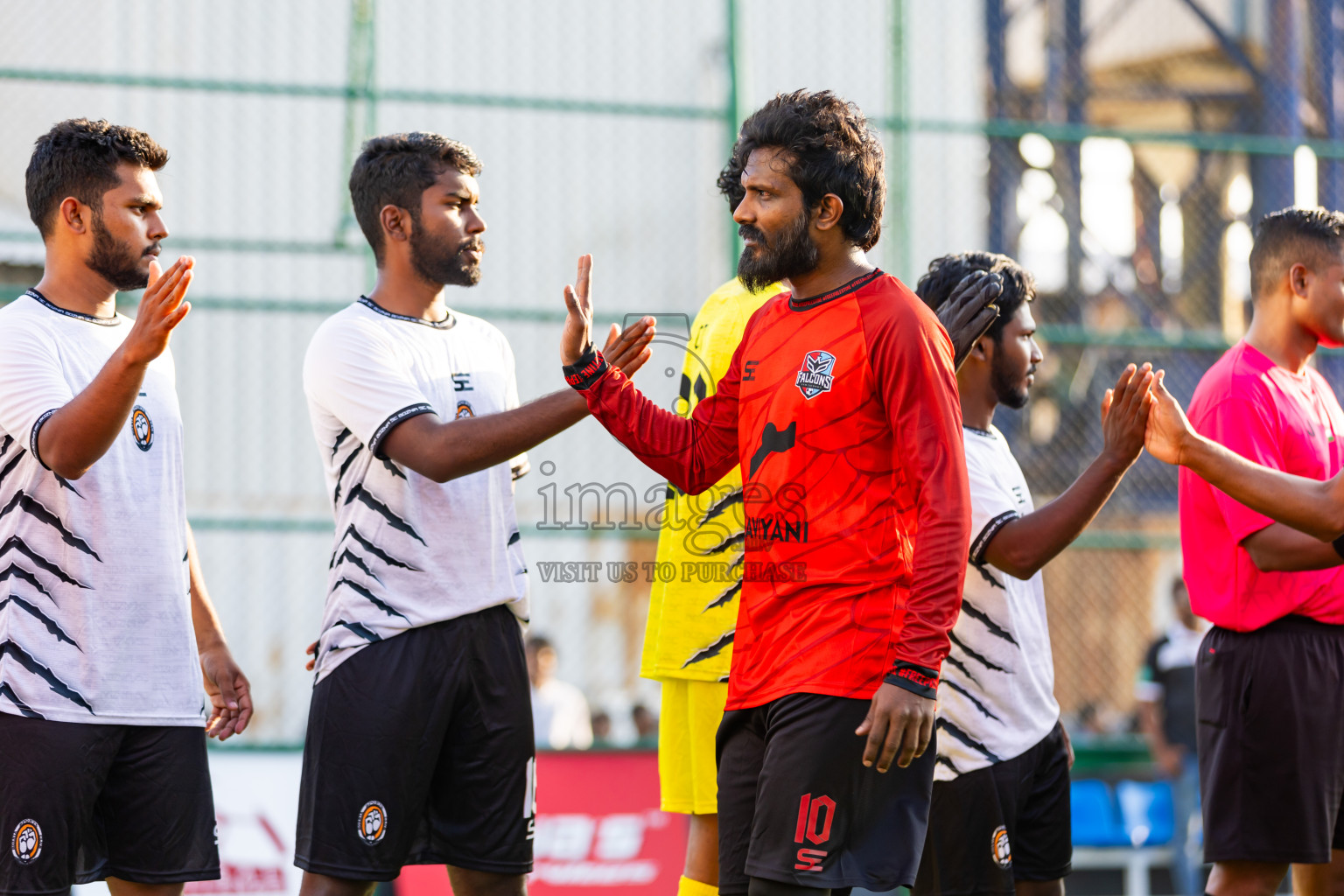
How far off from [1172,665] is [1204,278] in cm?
545

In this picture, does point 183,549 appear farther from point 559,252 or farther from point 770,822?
point 559,252

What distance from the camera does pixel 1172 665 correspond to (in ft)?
28.9

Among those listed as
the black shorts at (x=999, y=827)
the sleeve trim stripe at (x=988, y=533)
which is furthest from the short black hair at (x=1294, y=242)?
the black shorts at (x=999, y=827)

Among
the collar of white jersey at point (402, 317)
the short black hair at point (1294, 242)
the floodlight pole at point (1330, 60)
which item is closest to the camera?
the collar of white jersey at point (402, 317)

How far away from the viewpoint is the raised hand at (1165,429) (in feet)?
12.1

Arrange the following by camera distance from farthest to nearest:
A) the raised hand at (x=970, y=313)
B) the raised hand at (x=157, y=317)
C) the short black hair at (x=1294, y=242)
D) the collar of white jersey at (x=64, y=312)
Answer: the short black hair at (x=1294, y=242), the raised hand at (x=970, y=313), the collar of white jersey at (x=64, y=312), the raised hand at (x=157, y=317)

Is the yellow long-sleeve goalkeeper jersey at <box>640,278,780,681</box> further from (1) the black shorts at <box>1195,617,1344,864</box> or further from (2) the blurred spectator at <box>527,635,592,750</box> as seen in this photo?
(2) the blurred spectator at <box>527,635,592,750</box>

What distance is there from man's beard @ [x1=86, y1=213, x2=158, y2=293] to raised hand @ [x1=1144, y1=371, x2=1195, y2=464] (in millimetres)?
2626

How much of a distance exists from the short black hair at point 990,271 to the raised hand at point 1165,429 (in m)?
0.55

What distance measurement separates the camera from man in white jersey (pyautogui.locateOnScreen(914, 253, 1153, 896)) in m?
3.67

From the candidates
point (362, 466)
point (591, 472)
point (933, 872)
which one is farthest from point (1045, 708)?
point (591, 472)

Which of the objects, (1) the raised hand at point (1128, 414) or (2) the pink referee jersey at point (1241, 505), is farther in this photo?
(2) the pink referee jersey at point (1241, 505)

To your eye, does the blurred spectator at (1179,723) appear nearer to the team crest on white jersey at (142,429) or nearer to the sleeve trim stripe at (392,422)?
the sleeve trim stripe at (392,422)

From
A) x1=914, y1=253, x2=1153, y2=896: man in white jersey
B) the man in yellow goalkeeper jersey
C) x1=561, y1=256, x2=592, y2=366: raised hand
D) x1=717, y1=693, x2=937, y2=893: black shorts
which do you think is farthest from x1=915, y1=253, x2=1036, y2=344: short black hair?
x1=717, y1=693, x2=937, y2=893: black shorts
